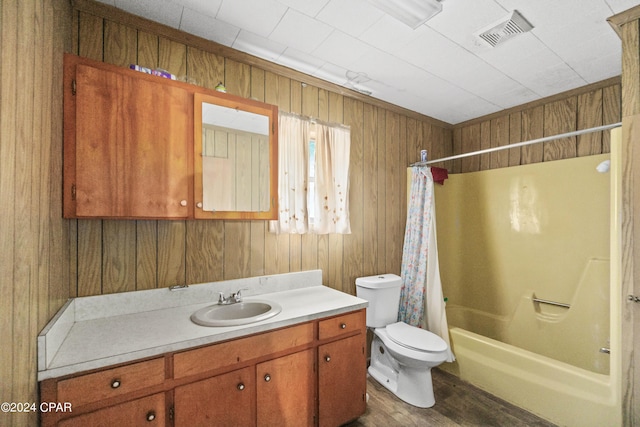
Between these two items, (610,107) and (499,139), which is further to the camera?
(499,139)

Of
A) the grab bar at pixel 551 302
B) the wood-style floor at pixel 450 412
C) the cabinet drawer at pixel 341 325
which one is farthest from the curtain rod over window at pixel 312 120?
the grab bar at pixel 551 302

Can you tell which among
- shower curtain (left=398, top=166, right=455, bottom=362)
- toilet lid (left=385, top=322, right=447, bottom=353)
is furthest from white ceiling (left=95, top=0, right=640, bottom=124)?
toilet lid (left=385, top=322, right=447, bottom=353)

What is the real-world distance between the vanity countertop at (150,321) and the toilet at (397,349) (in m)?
0.50

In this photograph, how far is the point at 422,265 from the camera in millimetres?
2547

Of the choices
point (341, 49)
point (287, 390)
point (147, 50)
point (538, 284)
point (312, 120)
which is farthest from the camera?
point (538, 284)

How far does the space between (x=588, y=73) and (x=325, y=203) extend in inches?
91.0

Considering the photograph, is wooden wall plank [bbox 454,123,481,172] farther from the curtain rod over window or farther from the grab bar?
the curtain rod over window

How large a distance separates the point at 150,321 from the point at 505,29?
8.58 feet

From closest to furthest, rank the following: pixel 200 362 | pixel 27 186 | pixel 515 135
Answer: pixel 27 186 → pixel 200 362 → pixel 515 135

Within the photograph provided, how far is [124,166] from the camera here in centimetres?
131

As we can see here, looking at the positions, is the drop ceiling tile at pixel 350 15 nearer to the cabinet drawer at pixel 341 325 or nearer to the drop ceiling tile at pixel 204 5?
the drop ceiling tile at pixel 204 5

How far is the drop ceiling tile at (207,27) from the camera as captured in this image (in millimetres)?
1545

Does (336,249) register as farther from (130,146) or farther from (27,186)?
(27,186)

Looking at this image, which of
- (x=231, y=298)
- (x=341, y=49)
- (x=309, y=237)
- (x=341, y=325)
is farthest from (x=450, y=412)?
(x=341, y=49)
